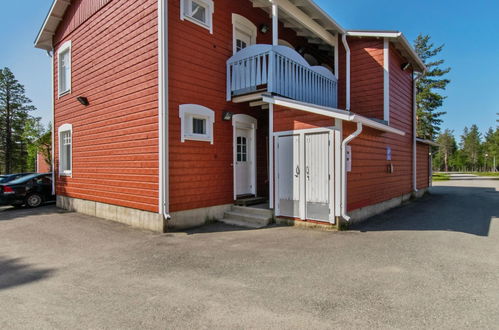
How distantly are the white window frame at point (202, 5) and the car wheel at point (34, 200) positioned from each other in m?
9.45

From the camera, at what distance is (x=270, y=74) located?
7270mm

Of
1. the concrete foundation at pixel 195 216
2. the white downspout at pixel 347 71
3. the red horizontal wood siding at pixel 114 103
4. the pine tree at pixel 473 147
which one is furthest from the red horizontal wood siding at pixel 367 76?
the pine tree at pixel 473 147

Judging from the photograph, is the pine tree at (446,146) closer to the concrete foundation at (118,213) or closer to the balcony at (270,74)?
the balcony at (270,74)

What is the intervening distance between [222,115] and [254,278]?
5009 mm

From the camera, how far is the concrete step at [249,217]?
7.23 metres

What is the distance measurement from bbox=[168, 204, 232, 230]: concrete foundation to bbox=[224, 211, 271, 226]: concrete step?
0.23 metres

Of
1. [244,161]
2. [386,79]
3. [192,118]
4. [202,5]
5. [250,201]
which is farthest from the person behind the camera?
[386,79]

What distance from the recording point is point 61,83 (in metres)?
11.1

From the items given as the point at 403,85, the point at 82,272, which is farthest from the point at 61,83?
the point at 403,85

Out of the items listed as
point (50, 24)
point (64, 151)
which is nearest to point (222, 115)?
point (64, 151)

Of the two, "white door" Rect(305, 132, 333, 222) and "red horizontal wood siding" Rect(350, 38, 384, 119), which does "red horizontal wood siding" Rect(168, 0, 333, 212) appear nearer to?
"white door" Rect(305, 132, 333, 222)

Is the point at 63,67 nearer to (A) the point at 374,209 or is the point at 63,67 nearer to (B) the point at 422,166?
(A) the point at 374,209

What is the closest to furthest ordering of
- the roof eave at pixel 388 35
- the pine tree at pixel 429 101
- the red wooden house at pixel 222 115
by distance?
the red wooden house at pixel 222 115, the roof eave at pixel 388 35, the pine tree at pixel 429 101

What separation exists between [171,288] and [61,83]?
1089 centimetres
